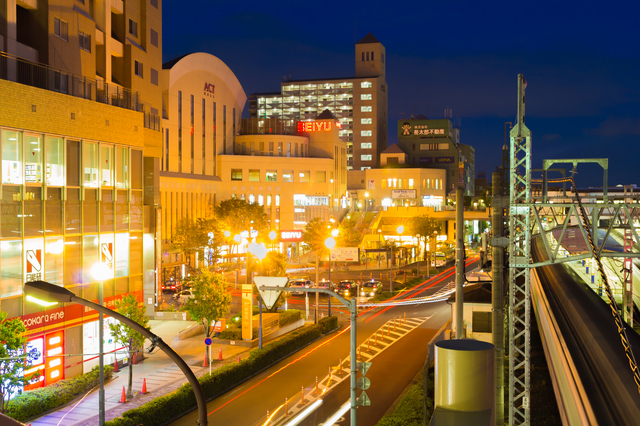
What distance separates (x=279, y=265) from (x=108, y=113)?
74.3ft

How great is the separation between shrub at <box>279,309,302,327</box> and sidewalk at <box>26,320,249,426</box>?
17.0 feet

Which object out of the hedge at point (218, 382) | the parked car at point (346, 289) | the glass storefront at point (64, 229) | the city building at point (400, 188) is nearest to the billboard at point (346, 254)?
the parked car at point (346, 289)

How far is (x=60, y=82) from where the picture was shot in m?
27.7

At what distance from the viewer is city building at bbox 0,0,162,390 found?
24.6 metres

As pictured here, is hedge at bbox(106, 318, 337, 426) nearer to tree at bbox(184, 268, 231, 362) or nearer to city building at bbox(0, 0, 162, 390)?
tree at bbox(184, 268, 231, 362)

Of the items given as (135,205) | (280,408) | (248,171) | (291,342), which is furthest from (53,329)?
(248,171)

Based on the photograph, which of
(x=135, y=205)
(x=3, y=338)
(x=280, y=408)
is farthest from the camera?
(x=135, y=205)

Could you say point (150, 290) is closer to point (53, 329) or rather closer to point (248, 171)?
point (53, 329)

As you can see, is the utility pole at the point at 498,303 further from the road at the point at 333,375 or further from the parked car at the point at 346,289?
the parked car at the point at 346,289

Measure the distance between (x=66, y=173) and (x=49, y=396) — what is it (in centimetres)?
1100

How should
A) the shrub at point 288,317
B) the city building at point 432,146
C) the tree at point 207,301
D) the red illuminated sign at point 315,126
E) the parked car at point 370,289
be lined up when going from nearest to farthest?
the tree at point 207,301, the shrub at point 288,317, the parked car at point 370,289, the red illuminated sign at point 315,126, the city building at point 432,146

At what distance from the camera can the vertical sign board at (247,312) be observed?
113 feet

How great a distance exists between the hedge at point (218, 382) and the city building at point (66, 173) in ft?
18.7

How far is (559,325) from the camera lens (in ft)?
Answer: 60.7
